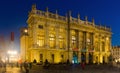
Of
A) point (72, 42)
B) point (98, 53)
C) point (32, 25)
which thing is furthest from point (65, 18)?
point (98, 53)

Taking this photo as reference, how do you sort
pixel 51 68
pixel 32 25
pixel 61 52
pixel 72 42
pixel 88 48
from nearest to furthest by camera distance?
pixel 51 68, pixel 32 25, pixel 61 52, pixel 72 42, pixel 88 48

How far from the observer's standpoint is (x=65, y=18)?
6059 cm

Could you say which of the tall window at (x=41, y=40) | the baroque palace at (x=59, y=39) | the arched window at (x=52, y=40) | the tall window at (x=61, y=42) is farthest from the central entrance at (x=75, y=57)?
the tall window at (x=41, y=40)

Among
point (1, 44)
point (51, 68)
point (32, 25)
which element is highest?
point (32, 25)

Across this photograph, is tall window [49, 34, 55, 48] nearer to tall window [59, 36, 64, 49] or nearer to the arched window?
the arched window

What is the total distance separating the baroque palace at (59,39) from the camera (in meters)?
53.0

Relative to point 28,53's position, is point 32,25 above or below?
above

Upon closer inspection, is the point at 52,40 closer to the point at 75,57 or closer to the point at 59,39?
the point at 59,39

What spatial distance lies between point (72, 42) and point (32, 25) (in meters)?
14.3

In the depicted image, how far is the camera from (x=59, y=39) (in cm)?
5891

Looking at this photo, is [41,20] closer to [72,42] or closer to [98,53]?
[72,42]

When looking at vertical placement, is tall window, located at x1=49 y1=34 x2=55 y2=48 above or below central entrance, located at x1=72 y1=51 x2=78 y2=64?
above

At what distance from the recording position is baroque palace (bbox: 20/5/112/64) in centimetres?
5297

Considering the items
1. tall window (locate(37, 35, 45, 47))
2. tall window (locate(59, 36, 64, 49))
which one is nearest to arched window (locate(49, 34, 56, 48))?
tall window (locate(59, 36, 64, 49))
